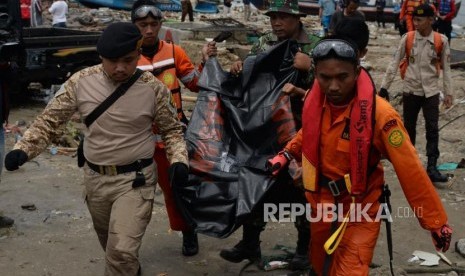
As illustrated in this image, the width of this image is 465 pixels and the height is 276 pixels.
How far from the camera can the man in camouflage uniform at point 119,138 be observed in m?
4.17

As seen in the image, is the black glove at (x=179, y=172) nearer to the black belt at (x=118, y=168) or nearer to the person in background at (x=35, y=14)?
the black belt at (x=118, y=168)

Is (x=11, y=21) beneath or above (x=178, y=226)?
above

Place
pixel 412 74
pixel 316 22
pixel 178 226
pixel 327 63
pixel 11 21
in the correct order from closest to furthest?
1. pixel 327 63
2. pixel 178 226
3. pixel 412 74
4. pixel 11 21
5. pixel 316 22

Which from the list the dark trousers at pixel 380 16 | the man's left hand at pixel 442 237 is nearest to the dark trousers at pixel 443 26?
the man's left hand at pixel 442 237

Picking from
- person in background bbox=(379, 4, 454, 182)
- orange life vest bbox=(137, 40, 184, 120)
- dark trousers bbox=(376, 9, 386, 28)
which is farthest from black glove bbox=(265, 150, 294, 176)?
dark trousers bbox=(376, 9, 386, 28)

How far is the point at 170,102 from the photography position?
4.55m

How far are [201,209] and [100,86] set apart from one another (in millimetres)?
1086

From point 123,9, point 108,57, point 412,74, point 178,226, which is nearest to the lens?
point 108,57

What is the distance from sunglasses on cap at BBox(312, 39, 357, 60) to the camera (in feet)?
12.1

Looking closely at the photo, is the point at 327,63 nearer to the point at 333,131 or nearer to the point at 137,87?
the point at 333,131

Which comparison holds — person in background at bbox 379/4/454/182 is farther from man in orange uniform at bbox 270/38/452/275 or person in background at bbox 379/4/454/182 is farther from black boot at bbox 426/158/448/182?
man in orange uniform at bbox 270/38/452/275

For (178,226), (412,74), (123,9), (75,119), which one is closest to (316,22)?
(123,9)

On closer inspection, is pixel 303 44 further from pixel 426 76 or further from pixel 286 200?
pixel 426 76

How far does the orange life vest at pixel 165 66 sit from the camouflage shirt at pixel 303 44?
0.65 m
